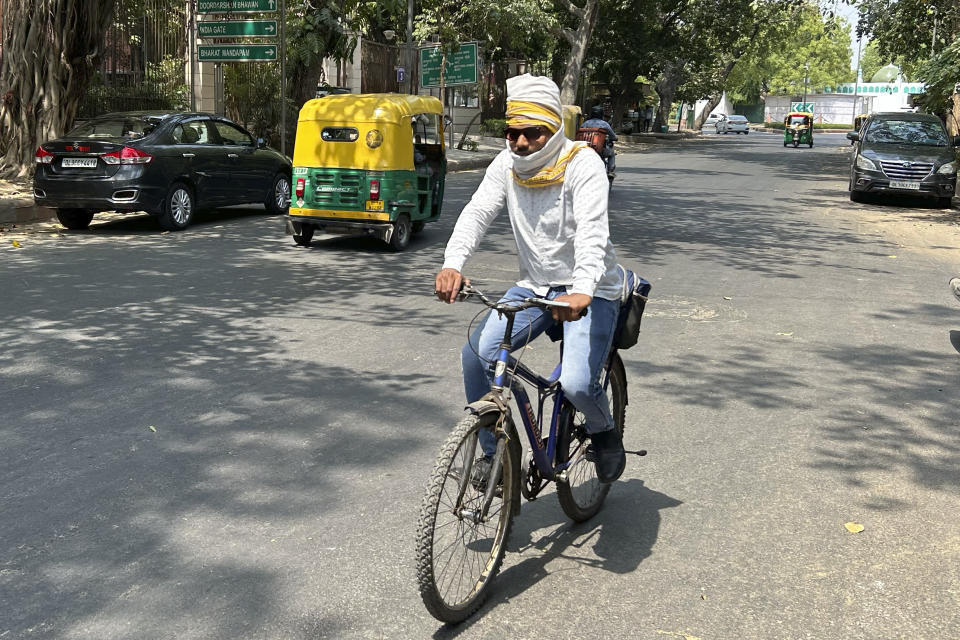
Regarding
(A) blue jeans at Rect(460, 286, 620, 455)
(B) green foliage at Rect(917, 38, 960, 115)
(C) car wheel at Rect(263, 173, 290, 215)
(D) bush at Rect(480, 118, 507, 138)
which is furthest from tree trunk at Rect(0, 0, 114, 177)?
(D) bush at Rect(480, 118, 507, 138)

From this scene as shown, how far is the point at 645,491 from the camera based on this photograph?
194 inches

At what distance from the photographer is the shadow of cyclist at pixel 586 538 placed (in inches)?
156

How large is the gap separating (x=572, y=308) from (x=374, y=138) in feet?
30.9

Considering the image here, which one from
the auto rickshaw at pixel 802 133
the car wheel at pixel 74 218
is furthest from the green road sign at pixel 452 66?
the auto rickshaw at pixel 802 133

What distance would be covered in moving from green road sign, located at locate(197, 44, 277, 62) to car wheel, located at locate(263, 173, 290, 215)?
191 inches

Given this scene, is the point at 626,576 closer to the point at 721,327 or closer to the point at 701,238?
the point at 721,327

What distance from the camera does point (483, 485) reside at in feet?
11.9

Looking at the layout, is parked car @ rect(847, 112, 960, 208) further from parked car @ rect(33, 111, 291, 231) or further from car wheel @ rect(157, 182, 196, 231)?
car wheel @ rect(157, 182, 196, 231)

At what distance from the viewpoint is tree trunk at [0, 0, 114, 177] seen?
17.2m

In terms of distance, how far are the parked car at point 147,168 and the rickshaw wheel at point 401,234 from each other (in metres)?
3.41

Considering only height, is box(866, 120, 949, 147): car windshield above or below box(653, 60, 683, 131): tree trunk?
below

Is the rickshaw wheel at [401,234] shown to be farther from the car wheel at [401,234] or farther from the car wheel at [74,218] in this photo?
the car wheel at [74,218]

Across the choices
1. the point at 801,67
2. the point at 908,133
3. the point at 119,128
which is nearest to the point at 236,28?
the point at 119,128

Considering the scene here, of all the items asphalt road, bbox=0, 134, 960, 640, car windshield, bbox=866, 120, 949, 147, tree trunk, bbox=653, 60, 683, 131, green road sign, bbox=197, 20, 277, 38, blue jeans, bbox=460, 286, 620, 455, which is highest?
tree trunk, bbox=653, 60, 683, 131
